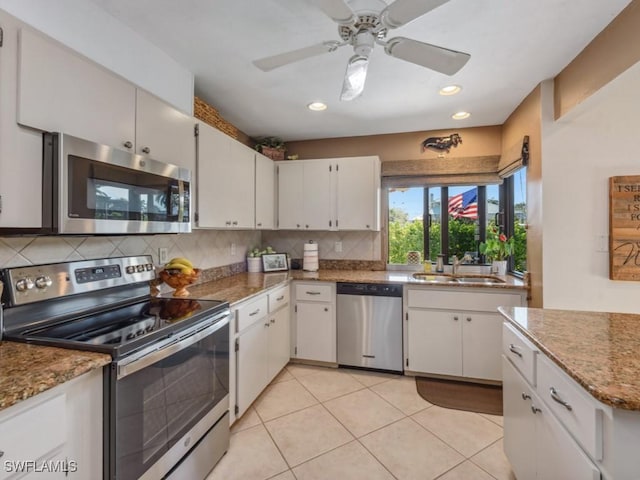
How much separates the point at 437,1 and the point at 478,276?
102 inches

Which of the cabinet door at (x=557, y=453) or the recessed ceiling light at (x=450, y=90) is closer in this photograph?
the cabinet door at (x=557, y=453)

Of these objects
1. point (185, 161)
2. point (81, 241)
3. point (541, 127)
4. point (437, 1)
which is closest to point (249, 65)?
point (185, 161)

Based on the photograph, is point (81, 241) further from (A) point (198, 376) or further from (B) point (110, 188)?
(A) point (198, 376)

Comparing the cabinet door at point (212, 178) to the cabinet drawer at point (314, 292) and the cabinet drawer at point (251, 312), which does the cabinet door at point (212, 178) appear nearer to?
the cabinet drawer at point (251, 312)

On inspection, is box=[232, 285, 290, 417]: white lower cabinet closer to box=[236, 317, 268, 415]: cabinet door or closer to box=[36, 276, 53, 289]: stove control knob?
box=[236, 317, 268, 415]: cabinet door

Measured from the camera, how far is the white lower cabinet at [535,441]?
98cm

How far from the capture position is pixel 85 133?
4.45ft

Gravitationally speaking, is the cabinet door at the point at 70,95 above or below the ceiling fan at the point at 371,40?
below

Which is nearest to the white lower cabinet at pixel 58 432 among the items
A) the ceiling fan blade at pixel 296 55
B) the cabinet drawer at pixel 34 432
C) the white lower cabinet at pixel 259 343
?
the cabinet drawer at pixel 34 432

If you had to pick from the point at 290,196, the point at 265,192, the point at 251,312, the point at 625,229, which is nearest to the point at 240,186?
the point at 265,192

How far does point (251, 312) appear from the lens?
2227 mm

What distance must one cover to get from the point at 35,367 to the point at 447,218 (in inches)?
136

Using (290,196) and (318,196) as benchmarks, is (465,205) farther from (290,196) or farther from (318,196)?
(290,196)

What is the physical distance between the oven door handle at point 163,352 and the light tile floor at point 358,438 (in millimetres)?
788
